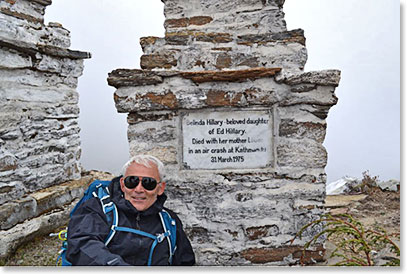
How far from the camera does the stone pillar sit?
223cm

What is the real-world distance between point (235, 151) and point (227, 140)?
10cm

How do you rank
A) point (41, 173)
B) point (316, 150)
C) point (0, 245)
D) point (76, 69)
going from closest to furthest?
1. point (316, 150)
2. point (0, 245)
3. point (41, 173)
4. point (76, 69)

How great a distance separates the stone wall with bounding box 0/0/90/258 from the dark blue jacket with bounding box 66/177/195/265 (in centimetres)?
181

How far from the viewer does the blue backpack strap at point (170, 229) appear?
6.21 ft

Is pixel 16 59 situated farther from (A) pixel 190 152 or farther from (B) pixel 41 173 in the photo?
(A) pixel 190 152

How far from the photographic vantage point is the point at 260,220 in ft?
7.55

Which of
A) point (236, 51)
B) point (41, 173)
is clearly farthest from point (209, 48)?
point (41, 173)

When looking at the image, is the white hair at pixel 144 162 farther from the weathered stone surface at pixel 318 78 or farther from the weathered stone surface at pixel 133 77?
the weathered stone surface at pixel 318 78

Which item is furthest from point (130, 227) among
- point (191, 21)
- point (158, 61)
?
point (191, 21)

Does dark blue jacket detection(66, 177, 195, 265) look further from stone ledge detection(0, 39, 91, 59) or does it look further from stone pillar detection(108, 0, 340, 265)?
stone ledge detection(0, 39, 91, 59)

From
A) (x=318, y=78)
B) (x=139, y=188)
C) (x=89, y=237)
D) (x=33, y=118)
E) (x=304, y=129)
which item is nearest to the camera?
(x=89, y=237)

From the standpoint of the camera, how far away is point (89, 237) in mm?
1641

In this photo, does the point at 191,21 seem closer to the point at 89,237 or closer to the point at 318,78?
the point at 318,78

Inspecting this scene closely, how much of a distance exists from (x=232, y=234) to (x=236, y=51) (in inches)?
54.0
